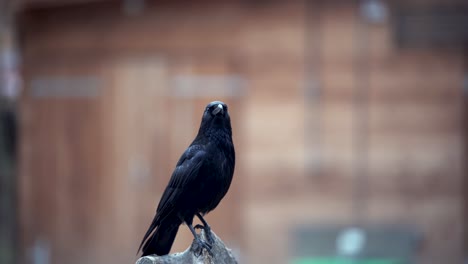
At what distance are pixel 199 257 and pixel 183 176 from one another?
0.43m

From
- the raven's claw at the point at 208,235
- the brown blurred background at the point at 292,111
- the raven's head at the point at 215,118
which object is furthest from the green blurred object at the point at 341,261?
the raven's head at the point at 215,118

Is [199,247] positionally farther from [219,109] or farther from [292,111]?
[292,111]

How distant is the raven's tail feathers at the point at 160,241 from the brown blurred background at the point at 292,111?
572cm

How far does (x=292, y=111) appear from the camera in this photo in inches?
422

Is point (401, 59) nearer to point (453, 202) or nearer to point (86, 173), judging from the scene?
point (453, 202)

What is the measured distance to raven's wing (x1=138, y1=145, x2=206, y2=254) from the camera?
4.52 metres

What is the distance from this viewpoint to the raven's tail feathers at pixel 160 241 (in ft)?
14.5

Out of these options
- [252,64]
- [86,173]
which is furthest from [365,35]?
[86,173]

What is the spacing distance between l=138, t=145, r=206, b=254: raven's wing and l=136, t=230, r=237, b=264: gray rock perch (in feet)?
0.70

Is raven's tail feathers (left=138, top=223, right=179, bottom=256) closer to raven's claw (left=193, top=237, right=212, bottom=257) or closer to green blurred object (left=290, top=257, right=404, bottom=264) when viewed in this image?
raven's claw (left=193, top=237, right=212, bottom=257)

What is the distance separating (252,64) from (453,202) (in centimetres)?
276

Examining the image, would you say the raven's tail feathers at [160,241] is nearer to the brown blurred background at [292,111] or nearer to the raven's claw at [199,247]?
the raven's claw at [199,247]

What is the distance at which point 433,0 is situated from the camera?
10469 mm

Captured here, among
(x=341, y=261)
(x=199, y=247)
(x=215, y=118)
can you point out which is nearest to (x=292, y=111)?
(x=341, y=261)
